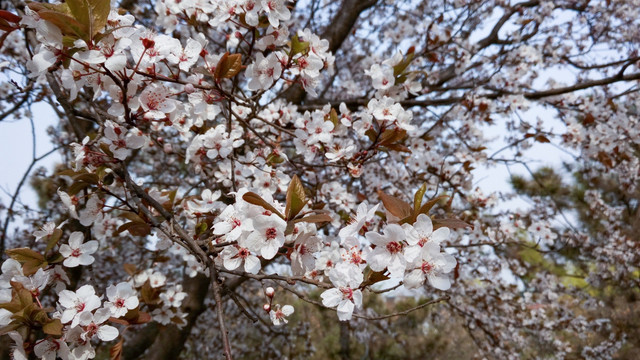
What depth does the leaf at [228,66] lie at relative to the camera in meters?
1.14

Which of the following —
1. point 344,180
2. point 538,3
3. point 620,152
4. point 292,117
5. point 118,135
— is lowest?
point 118,135

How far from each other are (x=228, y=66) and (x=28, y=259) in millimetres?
852

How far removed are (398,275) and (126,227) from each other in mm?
889

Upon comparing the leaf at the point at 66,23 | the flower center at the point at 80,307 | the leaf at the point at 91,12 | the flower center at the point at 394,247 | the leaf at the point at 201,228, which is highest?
the leaf at the point at 91,12

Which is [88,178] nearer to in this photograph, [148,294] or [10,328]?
[10,328]

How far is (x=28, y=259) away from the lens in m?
1.09

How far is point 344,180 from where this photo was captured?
3.28 m

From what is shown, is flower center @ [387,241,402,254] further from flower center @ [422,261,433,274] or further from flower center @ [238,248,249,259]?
flower center @ [238,248,249,259]

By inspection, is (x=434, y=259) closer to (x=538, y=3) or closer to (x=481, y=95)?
(x=481, y=95)

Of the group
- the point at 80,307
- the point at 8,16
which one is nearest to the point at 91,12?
the point at 8,16

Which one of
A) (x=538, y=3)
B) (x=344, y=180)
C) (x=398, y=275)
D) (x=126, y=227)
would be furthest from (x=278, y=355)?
(x=538, y=3)

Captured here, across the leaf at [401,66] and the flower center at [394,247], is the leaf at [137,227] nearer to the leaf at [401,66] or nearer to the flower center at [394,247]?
the flower center at [394,247]

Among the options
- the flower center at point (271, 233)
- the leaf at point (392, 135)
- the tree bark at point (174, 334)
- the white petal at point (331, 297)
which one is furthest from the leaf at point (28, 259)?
the tree bark at point (174, 334)

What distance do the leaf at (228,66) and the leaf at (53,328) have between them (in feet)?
2.72
